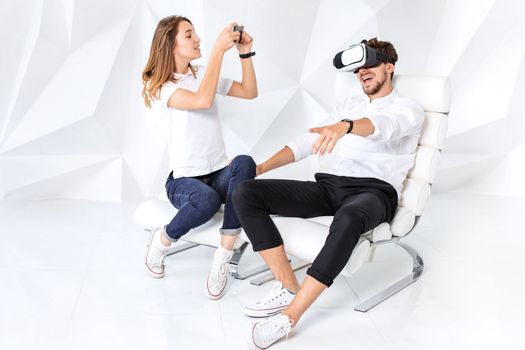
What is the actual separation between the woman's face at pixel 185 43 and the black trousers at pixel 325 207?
720 mm

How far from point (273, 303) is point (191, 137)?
0.90 meters

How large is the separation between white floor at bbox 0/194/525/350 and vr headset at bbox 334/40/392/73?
101cm

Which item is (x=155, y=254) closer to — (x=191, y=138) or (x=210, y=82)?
(x=191, y=138)

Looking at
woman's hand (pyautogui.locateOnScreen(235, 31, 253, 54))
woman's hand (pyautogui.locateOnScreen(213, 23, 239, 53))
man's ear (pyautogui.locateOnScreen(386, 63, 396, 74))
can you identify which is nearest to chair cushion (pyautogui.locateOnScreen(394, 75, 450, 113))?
man's ear (pyautogui.locateOnScreen(386, 63, 396, 74))

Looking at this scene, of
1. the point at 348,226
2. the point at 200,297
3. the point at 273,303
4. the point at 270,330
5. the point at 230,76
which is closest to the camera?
the point at 270,330

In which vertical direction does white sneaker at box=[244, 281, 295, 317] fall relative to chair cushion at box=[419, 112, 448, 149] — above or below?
below

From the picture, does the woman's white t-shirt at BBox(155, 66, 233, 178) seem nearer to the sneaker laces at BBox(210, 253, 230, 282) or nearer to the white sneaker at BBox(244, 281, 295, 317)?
the sneaker laces at BBox(210, 253, 230, 282)

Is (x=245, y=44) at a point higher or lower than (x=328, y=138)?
higher

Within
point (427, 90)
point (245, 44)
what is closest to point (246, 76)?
point (245, 44)

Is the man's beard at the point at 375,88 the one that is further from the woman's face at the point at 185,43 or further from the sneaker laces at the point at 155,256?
the sneaker laces at the point at 155,256

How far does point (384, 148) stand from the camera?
3.04 meters

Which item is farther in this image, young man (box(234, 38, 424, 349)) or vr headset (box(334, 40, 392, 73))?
vr headset (box(334, 40, 392, 73))

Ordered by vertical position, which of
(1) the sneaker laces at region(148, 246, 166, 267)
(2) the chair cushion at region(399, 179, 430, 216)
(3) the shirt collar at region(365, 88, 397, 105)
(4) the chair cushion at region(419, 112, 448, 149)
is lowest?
(1) the sneaker laces at region(148, 246, 166, 267)

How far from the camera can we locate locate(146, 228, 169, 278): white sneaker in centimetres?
306
